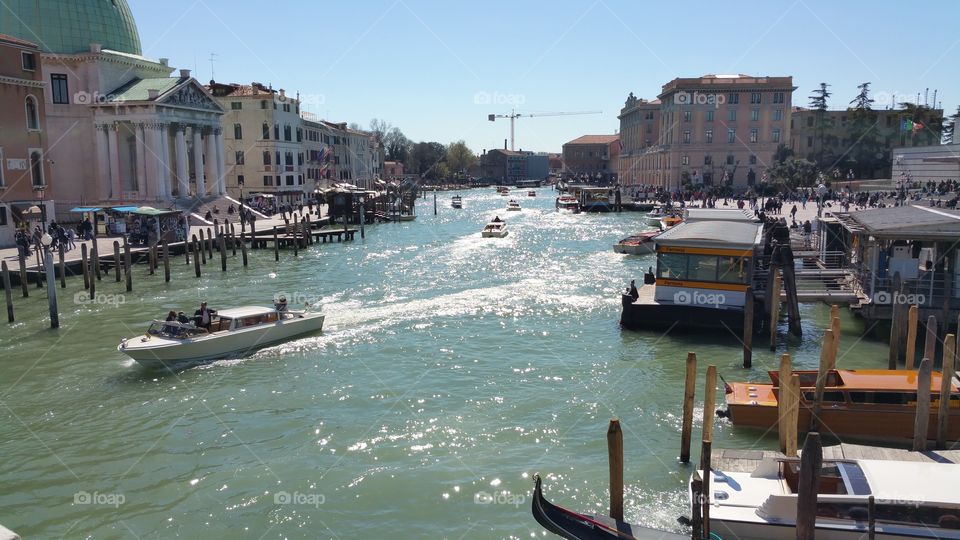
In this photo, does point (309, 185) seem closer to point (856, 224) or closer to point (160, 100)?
point (160, 100)

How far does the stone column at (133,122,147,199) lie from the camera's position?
53938 mm

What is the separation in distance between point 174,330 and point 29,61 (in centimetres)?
2817

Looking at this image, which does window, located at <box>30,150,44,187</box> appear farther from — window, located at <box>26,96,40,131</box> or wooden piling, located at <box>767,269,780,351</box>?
wooden piling, located at <box>767,269,780,351</box>

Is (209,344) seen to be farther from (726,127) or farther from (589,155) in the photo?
(589,155)

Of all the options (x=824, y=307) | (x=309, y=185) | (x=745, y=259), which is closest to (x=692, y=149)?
(x=309, y=185)

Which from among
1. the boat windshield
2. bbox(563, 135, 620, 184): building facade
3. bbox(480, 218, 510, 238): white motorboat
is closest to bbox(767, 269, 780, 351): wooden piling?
the boat windshield

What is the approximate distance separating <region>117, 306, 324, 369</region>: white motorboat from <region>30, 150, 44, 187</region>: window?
25.3 metres

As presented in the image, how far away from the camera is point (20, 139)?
1539 inches

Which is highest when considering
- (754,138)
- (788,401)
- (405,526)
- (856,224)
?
(754,138)

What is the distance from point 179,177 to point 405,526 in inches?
2047

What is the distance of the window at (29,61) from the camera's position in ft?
128

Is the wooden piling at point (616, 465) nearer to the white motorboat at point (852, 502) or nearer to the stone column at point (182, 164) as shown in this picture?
the white motorboat at point (852, 502)

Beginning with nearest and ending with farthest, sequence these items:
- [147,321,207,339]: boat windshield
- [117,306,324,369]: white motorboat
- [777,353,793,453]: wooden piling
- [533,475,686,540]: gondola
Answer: [533,475,686,540]: gondola
[777,353,793,453]: wooden piling
[117,306,324,369]: white motorboat
[147,321,207,339]: boat windshield

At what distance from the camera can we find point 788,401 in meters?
12.3
